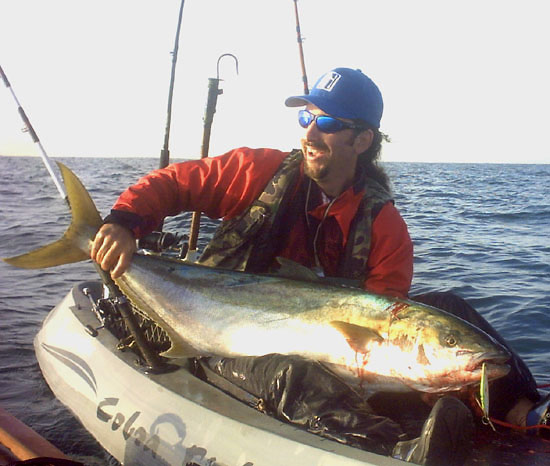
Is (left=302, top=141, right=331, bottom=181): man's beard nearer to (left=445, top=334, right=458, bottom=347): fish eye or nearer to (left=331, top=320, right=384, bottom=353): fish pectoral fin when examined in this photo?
(left=331, top=320, right=384, bottom=353): fish pectoral fin

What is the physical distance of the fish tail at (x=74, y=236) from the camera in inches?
146

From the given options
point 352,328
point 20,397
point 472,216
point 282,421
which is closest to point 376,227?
point 352,328

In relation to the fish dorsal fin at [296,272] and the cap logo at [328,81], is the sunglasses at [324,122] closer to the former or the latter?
the cap logo at [328,81]

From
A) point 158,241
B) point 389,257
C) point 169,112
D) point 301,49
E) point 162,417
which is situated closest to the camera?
point 162,417

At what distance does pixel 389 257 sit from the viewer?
436cm

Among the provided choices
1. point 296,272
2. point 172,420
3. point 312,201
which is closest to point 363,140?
point 312,201

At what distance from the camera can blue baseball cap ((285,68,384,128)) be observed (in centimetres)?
453

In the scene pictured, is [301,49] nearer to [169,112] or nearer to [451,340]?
[169,112]

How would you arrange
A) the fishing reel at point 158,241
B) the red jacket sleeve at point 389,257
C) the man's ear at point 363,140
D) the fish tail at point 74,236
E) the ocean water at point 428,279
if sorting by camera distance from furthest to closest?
the ocean water at point 428,279
the man's ear at point 363,140
the fishing reel at point 158,241
the red jacket sleeve at point 389,257
the fish tail at point 74,236

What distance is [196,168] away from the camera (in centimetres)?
457

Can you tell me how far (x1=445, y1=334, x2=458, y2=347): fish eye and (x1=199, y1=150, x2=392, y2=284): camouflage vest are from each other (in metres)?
1.20

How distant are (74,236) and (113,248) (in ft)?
0.86

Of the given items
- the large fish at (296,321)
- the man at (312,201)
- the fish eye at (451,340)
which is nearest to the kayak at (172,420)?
the large fish at (296,321)

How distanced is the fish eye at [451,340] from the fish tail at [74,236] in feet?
7.23
